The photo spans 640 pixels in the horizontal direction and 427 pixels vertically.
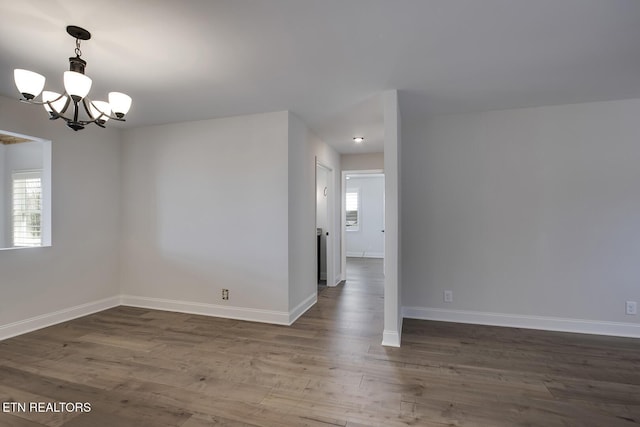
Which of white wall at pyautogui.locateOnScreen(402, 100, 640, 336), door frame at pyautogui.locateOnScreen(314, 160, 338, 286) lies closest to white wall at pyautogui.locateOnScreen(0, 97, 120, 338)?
door frame at pyautogui.locateOnScreen(314, 160, 338, 286)

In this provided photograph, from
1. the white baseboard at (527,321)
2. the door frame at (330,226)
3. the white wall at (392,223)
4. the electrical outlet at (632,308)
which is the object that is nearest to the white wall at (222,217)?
the door frame at (330,226)

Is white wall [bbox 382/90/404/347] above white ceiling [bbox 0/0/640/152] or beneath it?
beneath

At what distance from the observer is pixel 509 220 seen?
352 cm

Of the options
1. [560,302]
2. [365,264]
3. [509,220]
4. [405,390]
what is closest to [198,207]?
[405,390]

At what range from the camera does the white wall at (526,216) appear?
3.25 metres

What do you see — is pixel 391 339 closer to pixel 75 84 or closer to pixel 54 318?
pixel 75 84

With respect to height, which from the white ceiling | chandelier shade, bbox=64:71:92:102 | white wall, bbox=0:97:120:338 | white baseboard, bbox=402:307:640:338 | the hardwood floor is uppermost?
the white ceiling

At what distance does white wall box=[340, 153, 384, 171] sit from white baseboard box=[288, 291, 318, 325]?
258cm

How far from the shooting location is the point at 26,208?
4.62m

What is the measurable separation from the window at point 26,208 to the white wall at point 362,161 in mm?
4782

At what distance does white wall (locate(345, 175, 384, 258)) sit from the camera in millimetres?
9062

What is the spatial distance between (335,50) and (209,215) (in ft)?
8.19

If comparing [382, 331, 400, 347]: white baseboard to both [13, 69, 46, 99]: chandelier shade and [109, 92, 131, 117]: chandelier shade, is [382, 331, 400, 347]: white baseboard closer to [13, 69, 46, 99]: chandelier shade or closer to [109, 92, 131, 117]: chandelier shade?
[109, 92, 131, 117]: chandelier shade

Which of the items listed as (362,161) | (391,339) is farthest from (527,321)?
(362,161)
